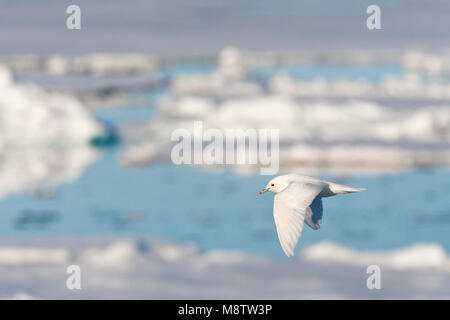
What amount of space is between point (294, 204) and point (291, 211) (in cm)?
9

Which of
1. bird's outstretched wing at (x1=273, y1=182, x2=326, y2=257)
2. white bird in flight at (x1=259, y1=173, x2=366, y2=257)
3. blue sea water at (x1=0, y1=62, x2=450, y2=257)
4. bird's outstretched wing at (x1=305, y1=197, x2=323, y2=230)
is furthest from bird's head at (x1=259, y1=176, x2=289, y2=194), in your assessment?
blue sea water at (x1=0, y1=62, x2=450, y2=257)

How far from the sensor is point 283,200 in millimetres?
6852

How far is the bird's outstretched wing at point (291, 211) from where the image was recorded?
6.38 m

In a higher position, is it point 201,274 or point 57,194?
point 57,194

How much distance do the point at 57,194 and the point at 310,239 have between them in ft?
18.7

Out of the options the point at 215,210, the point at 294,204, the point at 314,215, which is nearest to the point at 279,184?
the point at 314,215

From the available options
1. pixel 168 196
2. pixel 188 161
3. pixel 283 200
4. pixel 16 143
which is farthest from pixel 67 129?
pixel 283 200

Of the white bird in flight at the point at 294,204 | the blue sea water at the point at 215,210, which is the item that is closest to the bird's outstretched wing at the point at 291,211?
the white bird in flight at the point at 294,204

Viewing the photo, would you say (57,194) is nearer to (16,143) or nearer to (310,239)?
(16,143)

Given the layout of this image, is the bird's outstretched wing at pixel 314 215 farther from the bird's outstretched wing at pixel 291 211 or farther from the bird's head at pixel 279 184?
the bird's outstretched wing at pixel 291 211

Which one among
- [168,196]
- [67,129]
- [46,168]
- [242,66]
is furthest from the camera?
[242,66]

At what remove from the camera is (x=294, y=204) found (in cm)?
676

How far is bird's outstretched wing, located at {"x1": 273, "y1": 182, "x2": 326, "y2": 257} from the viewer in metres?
6.38

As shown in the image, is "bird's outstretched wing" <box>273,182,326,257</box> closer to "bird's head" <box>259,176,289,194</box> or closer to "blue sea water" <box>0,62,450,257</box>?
"bird's head" <box>259,176,289,194</box>
